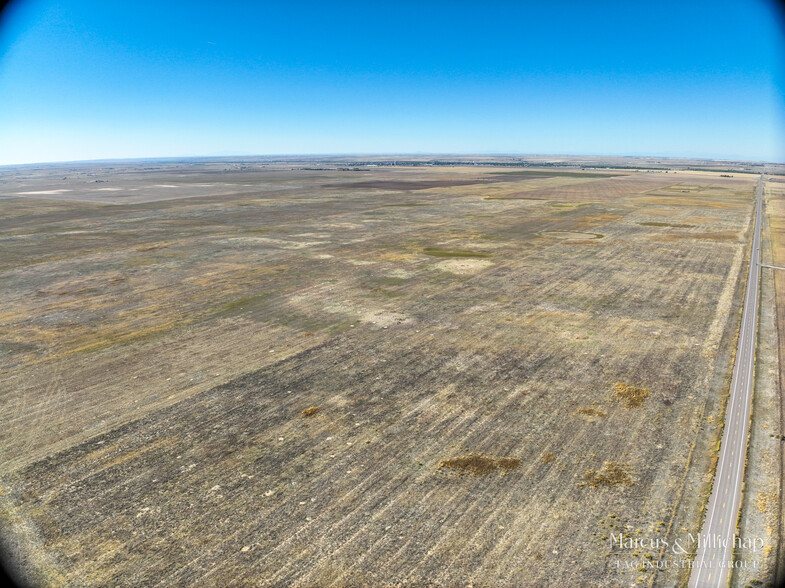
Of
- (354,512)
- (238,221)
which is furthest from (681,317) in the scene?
(238,221)

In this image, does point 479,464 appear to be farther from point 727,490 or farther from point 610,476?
point 727,490

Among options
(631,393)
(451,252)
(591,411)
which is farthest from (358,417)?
(451,252)

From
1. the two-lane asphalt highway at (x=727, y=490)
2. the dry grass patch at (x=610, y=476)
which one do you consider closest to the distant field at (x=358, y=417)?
the dry grass patch at (x=610, y=476)

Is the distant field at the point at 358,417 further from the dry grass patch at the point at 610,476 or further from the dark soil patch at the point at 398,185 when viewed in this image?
the dark soil patch at the point at 398,185

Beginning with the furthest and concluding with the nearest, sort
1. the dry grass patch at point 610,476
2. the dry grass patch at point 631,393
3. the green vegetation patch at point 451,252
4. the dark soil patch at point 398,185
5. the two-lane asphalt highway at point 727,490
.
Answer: the dark soil patch at point 398,185 < the green vegetation patch at point 451,252 < the dry grass patch at point 631,393 < the dry grass patch at point 610,476 < the two-lane asphalt highway at point 727,490

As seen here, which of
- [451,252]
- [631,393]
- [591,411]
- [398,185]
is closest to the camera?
[591,411]

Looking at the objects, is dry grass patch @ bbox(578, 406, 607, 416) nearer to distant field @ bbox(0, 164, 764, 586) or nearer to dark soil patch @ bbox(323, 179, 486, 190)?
distant field @ bbox(0, 164, 764, 586)
